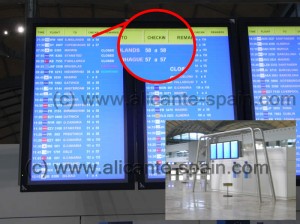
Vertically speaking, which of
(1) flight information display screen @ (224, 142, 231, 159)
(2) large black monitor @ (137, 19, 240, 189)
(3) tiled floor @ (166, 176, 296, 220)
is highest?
(2) large black monitor @ (137, 19, 240, 189)

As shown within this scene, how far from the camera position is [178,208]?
1051mm

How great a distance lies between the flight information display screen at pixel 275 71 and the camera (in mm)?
1394

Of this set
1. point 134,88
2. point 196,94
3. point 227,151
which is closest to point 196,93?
point 196,94

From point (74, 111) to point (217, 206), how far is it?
619 mm

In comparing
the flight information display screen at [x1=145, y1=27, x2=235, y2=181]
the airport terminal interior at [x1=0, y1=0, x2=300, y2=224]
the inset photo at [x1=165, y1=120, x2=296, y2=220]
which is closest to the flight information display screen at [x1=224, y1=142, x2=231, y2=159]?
the inset photo at [x1=165, y1=120, x2=296, y2=220]

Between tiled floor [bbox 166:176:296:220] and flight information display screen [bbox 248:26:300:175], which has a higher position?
flight information display screen [bbox 248:26:300:175]

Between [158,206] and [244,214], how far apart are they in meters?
0.67

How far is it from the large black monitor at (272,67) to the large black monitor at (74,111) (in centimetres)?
47

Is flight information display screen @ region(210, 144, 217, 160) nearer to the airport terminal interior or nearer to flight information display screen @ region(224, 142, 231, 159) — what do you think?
flight information display screen @ region(224, 142, 231, 159)

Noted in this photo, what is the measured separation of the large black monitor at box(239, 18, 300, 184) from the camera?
4.58 ft

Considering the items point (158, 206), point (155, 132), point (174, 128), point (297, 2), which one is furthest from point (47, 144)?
point (297, 2)

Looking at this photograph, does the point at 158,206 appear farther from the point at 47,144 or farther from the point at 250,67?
the point at 250,67

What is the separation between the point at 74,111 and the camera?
1.37 metres

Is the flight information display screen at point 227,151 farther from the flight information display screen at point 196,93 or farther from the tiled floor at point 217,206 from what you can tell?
the flight information display screen at point 196,93
